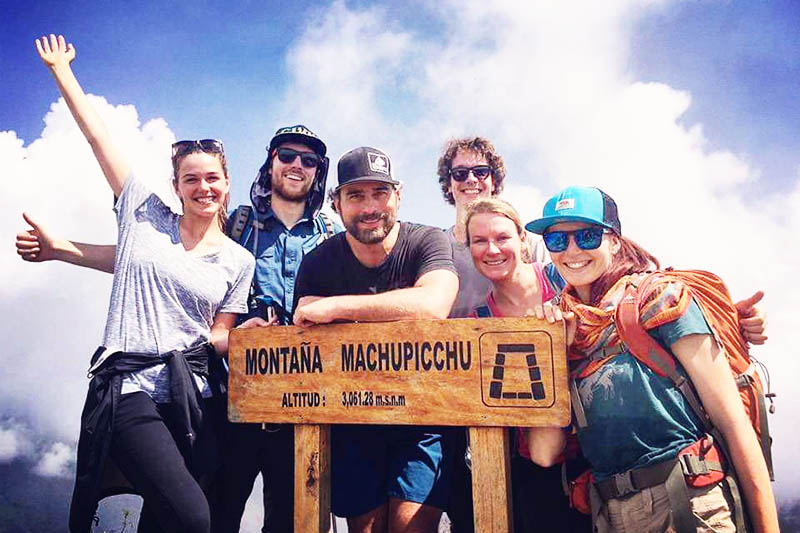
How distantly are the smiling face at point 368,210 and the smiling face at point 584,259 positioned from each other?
Result: 3.96ft

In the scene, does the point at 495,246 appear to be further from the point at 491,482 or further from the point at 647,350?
the point at 491,482

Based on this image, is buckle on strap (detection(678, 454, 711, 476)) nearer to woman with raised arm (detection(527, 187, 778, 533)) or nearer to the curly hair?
woman with raised arm (detection(527, 187, 778, 533))

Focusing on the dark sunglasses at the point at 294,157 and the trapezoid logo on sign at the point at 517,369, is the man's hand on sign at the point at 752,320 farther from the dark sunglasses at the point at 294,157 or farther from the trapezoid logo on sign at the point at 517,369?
the dark sunglasses at the point at 294,157

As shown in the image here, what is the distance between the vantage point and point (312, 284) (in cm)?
390

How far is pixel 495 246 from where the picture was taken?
405cm

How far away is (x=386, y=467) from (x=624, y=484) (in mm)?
1640

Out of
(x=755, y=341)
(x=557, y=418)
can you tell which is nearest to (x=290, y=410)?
(x=557, y=418)

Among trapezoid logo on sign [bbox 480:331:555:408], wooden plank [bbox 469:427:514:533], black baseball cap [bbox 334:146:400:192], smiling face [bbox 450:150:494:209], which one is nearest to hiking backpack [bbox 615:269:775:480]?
trapezoid logo on sign [bbox 480:331:555:408]

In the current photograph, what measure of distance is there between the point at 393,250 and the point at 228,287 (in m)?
1.28

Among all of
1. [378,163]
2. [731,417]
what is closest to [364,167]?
[378,163]

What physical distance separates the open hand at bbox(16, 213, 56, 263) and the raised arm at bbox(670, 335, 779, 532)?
4.28 metres

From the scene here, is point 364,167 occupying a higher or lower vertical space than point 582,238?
higher

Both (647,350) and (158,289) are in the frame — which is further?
(158,289)

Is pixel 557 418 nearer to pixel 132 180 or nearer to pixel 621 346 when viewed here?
pixel 621 346
